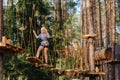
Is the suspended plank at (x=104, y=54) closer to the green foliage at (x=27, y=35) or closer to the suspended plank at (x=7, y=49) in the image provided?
the green foliage at (x=27, y=35)

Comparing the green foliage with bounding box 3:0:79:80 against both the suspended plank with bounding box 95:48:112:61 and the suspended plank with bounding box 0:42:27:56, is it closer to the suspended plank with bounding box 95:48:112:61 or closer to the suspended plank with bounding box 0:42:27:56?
the suspended plank with bounding box 95:48:112:61

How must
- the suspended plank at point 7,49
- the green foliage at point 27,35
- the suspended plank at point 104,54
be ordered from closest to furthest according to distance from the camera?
the suspended plank at point 7,49 → the green foliage at point 27,35 → the suspended plank at point 104,54

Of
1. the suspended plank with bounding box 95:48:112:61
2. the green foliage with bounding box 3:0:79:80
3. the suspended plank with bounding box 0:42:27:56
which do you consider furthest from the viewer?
Answer: the suspended plank with bounding box 95:48:112:61

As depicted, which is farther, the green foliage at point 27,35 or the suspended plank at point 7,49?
the green foliage at point 27,35

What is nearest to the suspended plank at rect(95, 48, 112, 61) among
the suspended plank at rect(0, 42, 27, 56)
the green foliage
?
the green foliage

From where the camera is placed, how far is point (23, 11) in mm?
13398

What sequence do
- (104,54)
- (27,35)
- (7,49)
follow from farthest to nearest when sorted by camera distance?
(104,54)
(27,35)
(7,49)

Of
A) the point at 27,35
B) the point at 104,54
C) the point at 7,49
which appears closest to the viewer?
the point at 7,49

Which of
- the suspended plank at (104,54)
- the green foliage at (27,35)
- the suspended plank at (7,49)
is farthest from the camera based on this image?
the suspended plank at (104,54)

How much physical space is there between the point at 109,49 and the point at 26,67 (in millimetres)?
3368

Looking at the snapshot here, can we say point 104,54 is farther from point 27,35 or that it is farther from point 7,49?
point 7,49

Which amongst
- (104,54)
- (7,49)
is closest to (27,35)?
(104,54)

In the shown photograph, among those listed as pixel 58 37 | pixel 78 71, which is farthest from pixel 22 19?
pixel 78 71

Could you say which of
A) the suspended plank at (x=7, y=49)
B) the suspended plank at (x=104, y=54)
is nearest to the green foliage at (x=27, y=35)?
the suspended plank at (x=104, y=54)
